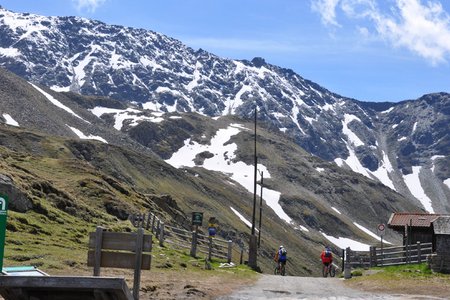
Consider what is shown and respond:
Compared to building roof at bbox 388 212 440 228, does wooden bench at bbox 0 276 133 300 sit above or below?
below

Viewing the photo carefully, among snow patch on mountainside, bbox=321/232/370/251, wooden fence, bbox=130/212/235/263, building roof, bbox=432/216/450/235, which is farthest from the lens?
snow patch on mountainside, bbox=321/232/370/251

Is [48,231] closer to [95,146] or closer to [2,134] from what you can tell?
[2,134]

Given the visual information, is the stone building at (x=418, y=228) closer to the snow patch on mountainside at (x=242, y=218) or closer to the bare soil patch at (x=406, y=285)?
the bare soil patch at (x=406, y=285)

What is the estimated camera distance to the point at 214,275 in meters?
29.4

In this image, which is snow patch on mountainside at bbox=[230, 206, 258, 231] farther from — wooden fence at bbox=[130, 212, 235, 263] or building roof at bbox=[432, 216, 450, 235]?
building roof at bbox=[432, 216, 450, 235]

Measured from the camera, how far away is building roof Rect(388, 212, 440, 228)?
50.1 m

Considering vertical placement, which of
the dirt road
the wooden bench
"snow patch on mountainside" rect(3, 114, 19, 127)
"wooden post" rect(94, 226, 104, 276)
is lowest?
the dirt road

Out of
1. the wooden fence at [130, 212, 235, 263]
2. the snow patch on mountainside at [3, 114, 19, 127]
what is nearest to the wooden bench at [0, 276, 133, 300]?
the wooden fence at [130, 212, 235, 263]

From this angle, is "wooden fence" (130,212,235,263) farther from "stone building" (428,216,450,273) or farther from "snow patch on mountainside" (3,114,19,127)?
"snow patch on mountainside" (3,114,19,127)

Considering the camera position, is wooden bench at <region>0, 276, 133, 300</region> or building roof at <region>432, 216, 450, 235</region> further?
building roof at <region>432, 216, 450, 235</region>

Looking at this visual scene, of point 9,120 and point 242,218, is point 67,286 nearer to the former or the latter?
point 242,218

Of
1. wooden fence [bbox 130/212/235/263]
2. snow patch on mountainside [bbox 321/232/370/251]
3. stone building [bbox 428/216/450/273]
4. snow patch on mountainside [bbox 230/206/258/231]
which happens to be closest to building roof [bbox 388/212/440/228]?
stone building [bbox 428/216/450/273]

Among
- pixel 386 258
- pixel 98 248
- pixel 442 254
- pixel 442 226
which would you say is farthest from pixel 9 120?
pixel 98 248

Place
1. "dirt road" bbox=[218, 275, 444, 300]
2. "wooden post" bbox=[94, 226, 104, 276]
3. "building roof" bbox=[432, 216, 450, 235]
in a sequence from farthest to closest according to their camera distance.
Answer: "building roof" bbox=[432, 216, 450, 235], "dirt road" bbox=[218, 275, 444, 300], "wooden post" bbox=[94, 226, 104, 276]
